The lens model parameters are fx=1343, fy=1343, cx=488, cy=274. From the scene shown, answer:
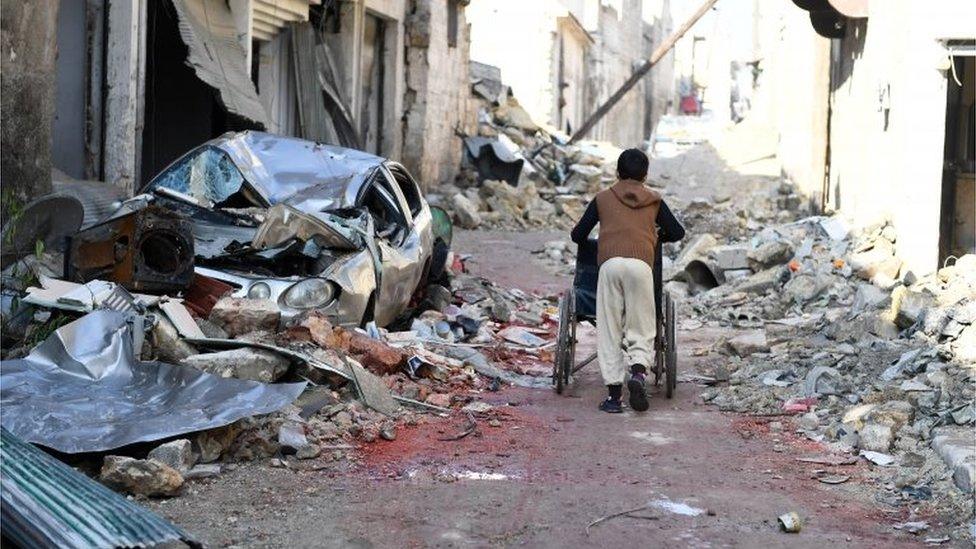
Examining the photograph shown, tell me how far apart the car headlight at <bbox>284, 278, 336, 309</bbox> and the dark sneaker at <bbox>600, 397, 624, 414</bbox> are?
6.95 ft

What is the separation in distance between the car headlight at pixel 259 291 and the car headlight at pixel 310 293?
0.13m

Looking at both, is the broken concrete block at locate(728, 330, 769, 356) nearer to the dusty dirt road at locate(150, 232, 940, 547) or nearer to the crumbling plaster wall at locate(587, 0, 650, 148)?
the dusty dirt road at locate(150, 232, 940, 547)

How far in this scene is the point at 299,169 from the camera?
1102 cm

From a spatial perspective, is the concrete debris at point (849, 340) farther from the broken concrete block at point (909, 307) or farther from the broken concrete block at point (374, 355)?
the broken concrete block at point (374, 355)

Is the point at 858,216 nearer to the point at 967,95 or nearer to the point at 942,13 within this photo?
the point at 967,95

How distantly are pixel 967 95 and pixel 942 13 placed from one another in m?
2.12

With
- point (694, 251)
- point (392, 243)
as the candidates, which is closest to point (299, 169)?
point (392, 243)

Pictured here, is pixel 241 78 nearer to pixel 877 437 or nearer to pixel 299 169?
pixel 299 169

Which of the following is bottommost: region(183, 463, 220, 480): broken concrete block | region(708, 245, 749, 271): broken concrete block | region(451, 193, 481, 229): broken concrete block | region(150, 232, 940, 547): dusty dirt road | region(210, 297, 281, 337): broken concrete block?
region(150, 232, 940, 547): dusty dirt road

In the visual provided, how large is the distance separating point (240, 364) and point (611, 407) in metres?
2.45

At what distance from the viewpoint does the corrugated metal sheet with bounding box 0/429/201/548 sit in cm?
446

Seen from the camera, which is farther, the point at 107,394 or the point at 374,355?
the point at 374,355

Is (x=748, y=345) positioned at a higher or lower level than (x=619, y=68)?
lower

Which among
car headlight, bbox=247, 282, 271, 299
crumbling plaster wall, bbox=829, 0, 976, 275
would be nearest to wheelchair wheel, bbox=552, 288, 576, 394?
car headlight, bbox=247, 282, 271, 299
